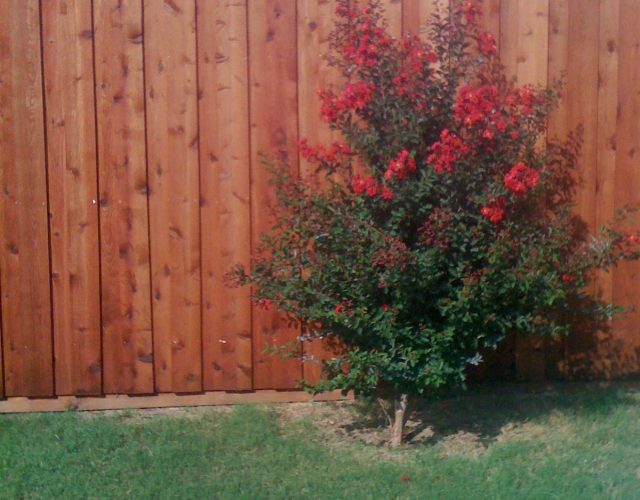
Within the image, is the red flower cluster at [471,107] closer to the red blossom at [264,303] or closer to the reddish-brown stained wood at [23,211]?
the red blossom at [264,303]

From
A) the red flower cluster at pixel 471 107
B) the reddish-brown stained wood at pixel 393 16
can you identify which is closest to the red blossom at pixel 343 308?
the red flower cluster at pixel 471 107

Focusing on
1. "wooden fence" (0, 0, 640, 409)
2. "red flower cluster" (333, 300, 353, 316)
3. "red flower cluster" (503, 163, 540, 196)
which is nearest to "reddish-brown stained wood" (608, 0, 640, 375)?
"wooden fence" (0, 0, 640, 409)

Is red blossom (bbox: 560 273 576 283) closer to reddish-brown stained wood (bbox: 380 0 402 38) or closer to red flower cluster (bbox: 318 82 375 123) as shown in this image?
red flower cluster (bbox: 318 82 375 123)

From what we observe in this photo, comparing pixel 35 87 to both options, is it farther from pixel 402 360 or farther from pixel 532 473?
pixel 532 473

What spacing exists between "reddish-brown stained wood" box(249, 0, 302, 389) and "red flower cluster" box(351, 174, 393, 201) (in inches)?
38.1

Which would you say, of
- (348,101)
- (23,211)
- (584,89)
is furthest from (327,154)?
(23,211)

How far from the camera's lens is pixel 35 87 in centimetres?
599

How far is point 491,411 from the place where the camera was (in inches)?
243

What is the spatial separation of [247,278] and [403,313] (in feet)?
3.29

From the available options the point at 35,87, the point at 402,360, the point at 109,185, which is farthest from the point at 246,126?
the point at 402,360

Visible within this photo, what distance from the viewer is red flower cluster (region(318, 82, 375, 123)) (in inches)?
207

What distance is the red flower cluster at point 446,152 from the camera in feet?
16.8

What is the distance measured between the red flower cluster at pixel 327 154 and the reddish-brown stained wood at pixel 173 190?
32.3 inches

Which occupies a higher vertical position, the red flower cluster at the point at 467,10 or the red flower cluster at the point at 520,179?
the red flower cluster at the point at 467,10
